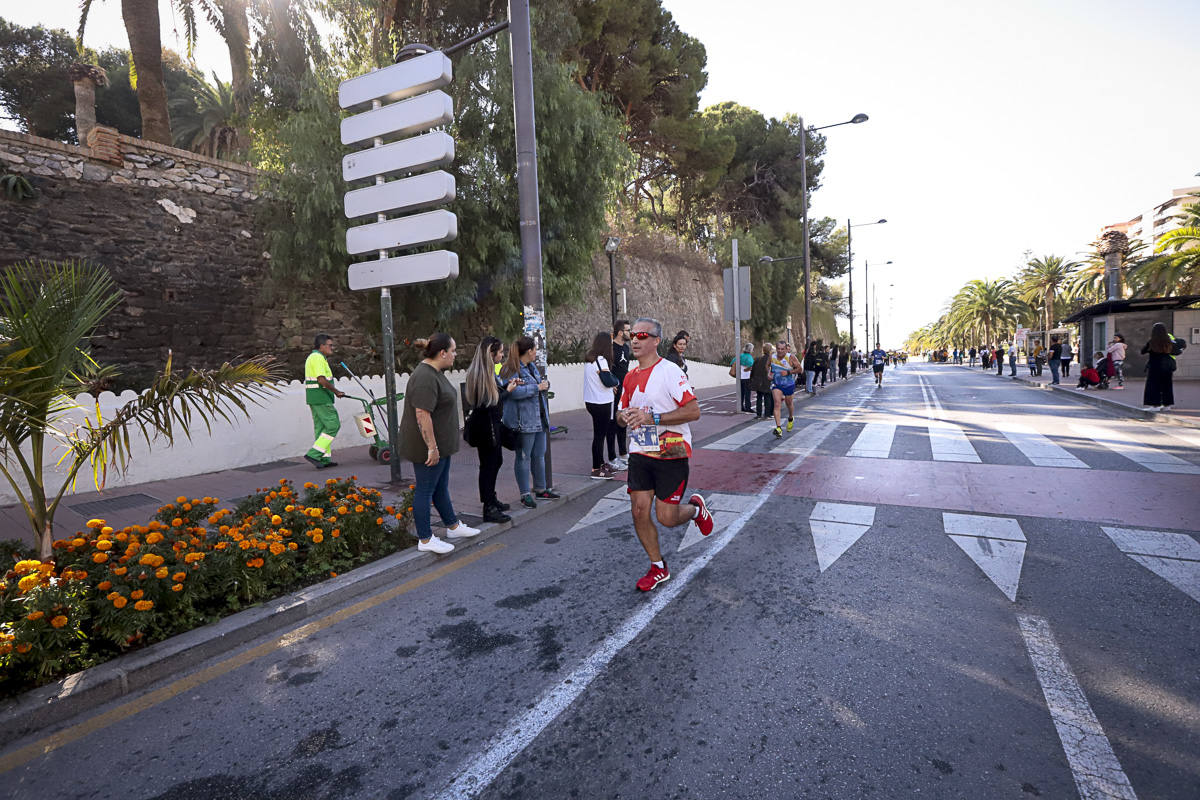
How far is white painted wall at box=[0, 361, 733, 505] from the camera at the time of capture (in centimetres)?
723

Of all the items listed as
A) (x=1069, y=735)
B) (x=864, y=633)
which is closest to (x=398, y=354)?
(x=864, y=633)

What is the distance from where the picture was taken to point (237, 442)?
28.2 feet

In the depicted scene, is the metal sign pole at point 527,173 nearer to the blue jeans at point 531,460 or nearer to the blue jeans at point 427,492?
the blue jeans at point 531,460

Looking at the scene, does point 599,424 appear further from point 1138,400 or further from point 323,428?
point 1138,400

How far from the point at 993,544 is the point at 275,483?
7667mm

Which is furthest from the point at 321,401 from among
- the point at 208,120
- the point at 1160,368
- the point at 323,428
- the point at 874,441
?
the point at 208,120

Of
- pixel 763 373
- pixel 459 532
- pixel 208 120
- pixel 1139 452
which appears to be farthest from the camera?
pixel 208 120

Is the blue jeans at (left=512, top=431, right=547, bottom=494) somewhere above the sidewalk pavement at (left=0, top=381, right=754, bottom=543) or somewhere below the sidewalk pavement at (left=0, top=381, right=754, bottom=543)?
above

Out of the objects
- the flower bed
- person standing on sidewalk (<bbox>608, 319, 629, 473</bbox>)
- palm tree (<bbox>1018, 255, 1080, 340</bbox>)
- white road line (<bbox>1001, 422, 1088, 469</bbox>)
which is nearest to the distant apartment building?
palm tree (<bbox>1018, 255, 1080, 340</bbox>)

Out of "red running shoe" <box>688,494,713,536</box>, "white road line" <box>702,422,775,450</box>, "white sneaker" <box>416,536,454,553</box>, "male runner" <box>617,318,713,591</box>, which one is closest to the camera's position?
"male runner" <box>617,318,713,591</box>

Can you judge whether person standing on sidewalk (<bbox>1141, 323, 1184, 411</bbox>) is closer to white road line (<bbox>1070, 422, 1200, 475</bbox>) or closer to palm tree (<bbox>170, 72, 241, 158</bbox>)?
white road line (<bbox>1070, 422, 1200, 475</bbox>)

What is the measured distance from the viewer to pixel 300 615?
12.6 ft

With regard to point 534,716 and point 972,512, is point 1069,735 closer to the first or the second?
point 534,716

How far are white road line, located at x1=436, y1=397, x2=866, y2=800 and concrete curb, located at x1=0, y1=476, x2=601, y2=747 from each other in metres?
1.93
